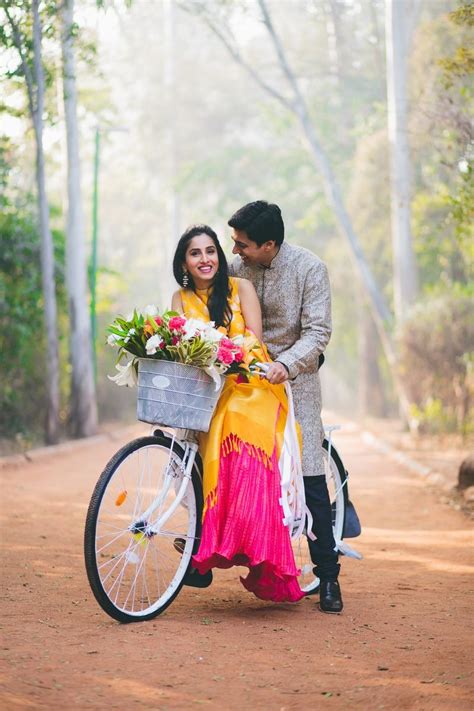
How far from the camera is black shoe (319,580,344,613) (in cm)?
576

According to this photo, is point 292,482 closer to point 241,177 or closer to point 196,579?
point 196,579

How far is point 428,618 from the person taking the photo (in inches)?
224

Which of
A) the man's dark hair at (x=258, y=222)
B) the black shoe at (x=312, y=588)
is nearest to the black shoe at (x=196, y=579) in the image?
the black shoe at (x=312, y=588)

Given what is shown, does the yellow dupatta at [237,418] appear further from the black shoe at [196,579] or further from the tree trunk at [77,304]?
the tree trunk at [77,304]

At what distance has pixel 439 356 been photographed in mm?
18734

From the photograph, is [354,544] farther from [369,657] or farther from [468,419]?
[468,419]

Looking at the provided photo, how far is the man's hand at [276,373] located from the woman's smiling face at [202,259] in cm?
57

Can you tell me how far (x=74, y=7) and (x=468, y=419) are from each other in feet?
28.5

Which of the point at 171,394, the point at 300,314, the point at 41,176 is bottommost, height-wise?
the point at 171,394

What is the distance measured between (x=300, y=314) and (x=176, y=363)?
959mm

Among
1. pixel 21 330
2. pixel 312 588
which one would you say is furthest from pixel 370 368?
pixel 312 588

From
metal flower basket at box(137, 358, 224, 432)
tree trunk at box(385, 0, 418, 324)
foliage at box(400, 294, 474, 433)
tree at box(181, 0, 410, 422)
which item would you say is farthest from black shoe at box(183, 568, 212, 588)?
tree at box(181, 0, 410, 422)

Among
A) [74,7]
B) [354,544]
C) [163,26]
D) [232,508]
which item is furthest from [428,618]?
[163,26]

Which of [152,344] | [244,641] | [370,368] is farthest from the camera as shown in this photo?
[370,368]
